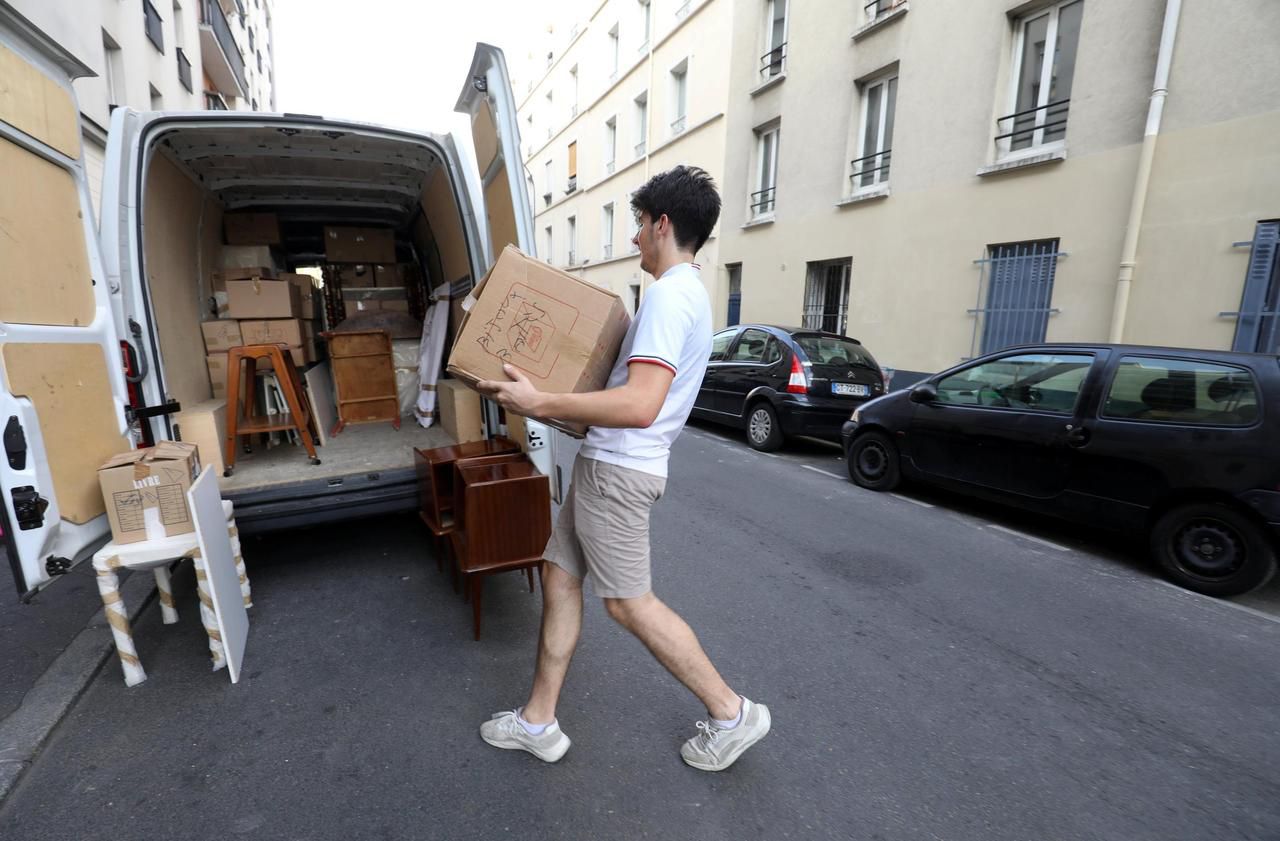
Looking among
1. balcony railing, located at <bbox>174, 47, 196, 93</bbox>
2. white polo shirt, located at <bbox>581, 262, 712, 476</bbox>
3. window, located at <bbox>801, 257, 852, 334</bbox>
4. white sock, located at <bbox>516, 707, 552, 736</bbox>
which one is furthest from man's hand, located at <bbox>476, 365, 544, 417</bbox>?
balcony railing, located at <bbox>174, 47, 196, 93</bbox>

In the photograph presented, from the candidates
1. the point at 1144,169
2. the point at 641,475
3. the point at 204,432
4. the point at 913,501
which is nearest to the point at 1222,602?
the point at 913,501

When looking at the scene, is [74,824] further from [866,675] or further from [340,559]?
[866,675]

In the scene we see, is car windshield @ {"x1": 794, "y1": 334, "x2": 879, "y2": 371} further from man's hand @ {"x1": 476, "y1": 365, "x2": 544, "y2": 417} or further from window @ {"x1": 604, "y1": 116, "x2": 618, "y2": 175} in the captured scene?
window @ {"x1": 604, "y1": 116, "x2": 618, "y2": 175}

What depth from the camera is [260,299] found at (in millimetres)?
4648

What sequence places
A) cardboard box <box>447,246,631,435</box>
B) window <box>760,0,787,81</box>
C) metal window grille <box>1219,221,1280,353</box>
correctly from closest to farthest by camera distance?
cardboard box <box>447,246,631,435</box>
metal window grille <box>1219,221,1280,353</box>
window <box>760,0,787,81</box>

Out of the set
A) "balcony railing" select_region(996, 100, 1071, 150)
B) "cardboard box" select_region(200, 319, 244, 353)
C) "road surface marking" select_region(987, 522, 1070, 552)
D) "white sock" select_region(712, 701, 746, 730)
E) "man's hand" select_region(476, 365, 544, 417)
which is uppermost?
"balcony railing" select_region(996, 100, 1071, 150)

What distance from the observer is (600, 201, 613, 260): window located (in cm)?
2050

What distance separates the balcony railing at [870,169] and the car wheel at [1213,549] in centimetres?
795

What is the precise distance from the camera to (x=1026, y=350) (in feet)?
15.4

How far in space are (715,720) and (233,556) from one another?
7.84 ft

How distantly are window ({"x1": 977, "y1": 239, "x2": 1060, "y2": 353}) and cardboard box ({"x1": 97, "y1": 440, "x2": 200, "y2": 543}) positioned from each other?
28.0 feet

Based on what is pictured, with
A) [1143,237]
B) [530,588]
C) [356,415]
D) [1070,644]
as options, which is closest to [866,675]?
[1070,644]

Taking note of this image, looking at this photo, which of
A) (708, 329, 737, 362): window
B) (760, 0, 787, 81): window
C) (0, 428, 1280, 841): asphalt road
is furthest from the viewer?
(760, 0, 787, 81): window

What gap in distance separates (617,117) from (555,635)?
19.8 meters
